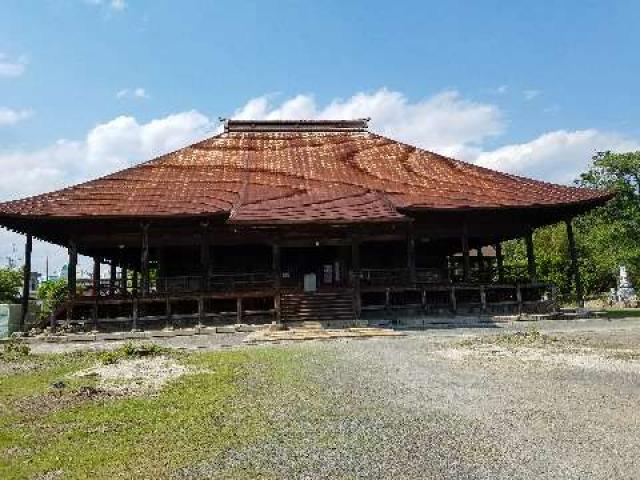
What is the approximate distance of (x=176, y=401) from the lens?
24.7 feet

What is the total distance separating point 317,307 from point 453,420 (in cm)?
1393

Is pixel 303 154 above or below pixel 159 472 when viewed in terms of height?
above

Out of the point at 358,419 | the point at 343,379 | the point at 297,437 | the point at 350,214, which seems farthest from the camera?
the point at 350,214

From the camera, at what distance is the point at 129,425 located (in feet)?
20.7

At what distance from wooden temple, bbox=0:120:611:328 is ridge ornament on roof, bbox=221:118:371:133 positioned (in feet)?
13.7

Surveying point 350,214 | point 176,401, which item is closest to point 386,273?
point 350,214

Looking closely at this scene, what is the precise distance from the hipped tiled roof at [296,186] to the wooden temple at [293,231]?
0.09m

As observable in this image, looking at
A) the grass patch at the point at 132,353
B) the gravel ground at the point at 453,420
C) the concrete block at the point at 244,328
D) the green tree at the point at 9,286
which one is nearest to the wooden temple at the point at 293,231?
the concrete block at the point at 244,328

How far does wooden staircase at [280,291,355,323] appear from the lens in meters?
19.6

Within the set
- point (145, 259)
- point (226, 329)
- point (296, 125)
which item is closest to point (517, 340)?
point (226, 329)

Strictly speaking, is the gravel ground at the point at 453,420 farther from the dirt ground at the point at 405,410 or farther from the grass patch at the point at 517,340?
the grass patch at the point at 517,340

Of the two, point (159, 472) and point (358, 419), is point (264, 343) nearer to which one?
point (358, 419)

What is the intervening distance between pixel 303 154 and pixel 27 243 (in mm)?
13751

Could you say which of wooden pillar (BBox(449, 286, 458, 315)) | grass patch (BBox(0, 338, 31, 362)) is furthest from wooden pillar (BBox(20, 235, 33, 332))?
wooden pillar (BBox(449, 286, 458, 315))
